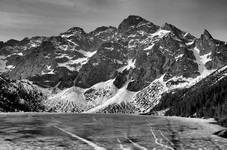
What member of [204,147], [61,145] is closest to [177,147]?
[204,147]

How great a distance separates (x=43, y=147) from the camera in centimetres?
5925

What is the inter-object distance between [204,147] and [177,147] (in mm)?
4885

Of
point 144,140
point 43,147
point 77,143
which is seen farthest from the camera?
point 144,140

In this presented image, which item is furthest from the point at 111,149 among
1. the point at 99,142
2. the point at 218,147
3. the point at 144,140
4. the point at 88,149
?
the point at 218,147

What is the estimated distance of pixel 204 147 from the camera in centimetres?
6247

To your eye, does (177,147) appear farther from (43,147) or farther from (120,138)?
(43,147)

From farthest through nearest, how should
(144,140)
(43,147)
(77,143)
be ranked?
(144,140) < (77,143) < (43,147)

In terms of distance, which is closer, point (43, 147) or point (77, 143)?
point (43, 147)

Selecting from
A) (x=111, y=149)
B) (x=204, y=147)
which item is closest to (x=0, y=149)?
(x=111, y=149)

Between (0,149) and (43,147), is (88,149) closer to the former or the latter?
(43,147)

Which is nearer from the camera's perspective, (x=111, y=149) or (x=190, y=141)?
(x=111, y=149)

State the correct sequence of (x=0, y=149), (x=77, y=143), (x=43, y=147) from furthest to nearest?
(x=77, y=143), (x=43, y=147), (x=0, y=149)

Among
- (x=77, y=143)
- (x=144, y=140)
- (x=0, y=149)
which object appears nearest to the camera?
(x=0, y=149)

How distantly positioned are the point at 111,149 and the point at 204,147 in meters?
16.1
